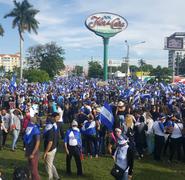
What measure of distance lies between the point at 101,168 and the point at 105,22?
1862 inches

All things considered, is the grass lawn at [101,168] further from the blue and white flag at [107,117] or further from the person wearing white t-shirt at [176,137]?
the blue and white flag at [107,117]

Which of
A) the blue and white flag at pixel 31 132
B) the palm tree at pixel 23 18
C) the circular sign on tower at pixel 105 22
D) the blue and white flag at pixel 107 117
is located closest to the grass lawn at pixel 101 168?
the blue and white flag at pixel 107 117

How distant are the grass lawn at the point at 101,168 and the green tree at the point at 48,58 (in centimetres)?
9445

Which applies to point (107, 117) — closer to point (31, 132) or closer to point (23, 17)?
point (31, 132)

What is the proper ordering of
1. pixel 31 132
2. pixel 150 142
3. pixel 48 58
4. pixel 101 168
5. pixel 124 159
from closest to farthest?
pixel 124 159, pixel 31 132, pixel 101 168, pixel 150 142, pixel 48 58

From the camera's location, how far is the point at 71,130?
986 centimetres

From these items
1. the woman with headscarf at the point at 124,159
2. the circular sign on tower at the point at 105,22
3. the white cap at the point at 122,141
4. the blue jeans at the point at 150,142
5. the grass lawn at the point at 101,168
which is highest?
the circular sign on tower at the point at 105,22

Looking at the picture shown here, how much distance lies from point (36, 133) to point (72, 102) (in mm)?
13012

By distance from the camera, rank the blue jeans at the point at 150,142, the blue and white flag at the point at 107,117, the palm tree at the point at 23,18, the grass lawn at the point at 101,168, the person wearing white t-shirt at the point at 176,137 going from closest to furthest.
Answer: the grass lawn at the point at 101,168 → the blue and white flag at the point at 107,117 → the person wearing white t-shirt at the point at 176,137 → the blue jeans at the point at 150,142 → the palm tree at the point at 23,18

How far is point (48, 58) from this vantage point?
353 feet

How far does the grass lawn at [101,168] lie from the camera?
10.1 meters

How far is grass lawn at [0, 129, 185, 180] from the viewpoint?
10.1 metres

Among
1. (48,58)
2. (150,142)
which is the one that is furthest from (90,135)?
(48,58)

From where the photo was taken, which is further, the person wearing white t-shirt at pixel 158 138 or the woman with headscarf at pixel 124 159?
the person wearing white t-shirt at pixel 158 138
